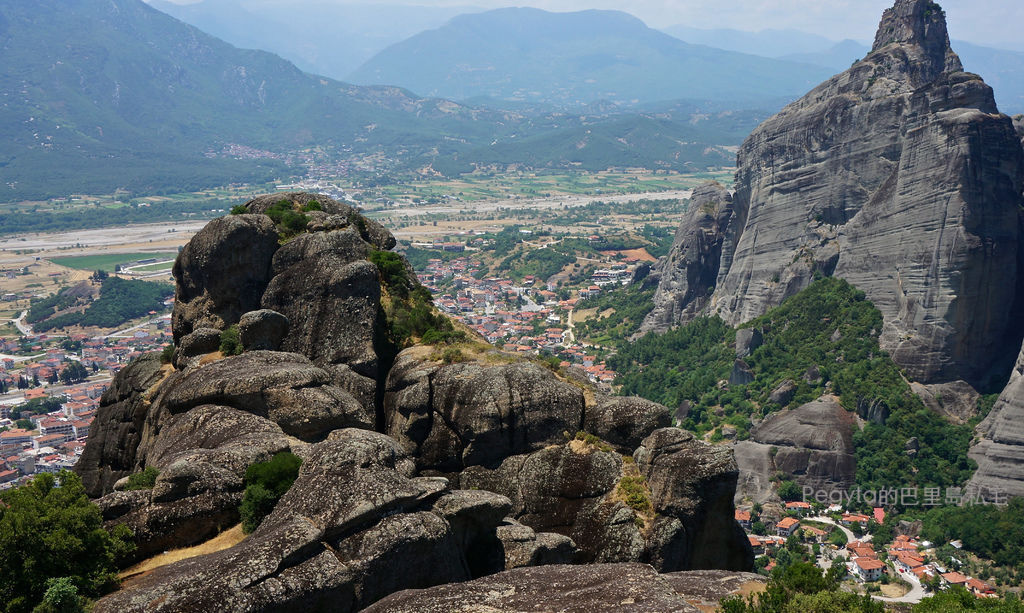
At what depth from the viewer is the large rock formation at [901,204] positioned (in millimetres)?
71438

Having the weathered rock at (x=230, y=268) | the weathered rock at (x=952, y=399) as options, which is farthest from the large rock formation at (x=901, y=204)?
the weathered rock at (x=230, y=268)

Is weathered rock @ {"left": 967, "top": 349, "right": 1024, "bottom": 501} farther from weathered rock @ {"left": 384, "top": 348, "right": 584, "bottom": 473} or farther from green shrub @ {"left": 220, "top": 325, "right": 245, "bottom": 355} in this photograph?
green shrub @ {"left": 220, "top": 325, "right": 245, "bottom": 355}

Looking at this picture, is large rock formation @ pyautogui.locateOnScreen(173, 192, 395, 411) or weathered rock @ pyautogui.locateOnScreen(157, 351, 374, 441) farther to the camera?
large rock formation @ pyautogui.locateOnScreen(173, 192, 395, 411)

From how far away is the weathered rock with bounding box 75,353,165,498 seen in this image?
3384 cm

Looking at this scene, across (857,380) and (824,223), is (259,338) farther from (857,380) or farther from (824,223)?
(824,223)

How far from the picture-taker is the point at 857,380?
2997 inches

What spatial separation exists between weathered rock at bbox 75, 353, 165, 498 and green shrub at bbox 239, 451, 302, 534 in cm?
1260

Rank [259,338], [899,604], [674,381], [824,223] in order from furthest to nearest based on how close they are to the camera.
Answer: [674,381] → [824,223] → [899,604] → [259,338]

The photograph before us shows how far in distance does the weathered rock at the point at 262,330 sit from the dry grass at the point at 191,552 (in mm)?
13400

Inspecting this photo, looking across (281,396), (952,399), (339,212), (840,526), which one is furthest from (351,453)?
(952,399)

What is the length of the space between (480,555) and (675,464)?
759cm

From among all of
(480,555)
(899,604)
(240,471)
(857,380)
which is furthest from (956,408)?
(240,471)

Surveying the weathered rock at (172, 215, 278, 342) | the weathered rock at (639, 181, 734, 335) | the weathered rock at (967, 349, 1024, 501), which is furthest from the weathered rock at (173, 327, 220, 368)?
the weathered rock at (639, 181, 734, 335)

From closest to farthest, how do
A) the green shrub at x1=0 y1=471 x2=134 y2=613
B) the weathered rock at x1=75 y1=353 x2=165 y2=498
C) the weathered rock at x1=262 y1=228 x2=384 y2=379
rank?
A: the green shrub at x1=0 y1=471 x2=134 y2=613 → the weathered rock at x1=75 y1=353 x2=165 y2=498 → the weathered rock at x1=262 y1=228 x2=384 y2=379
